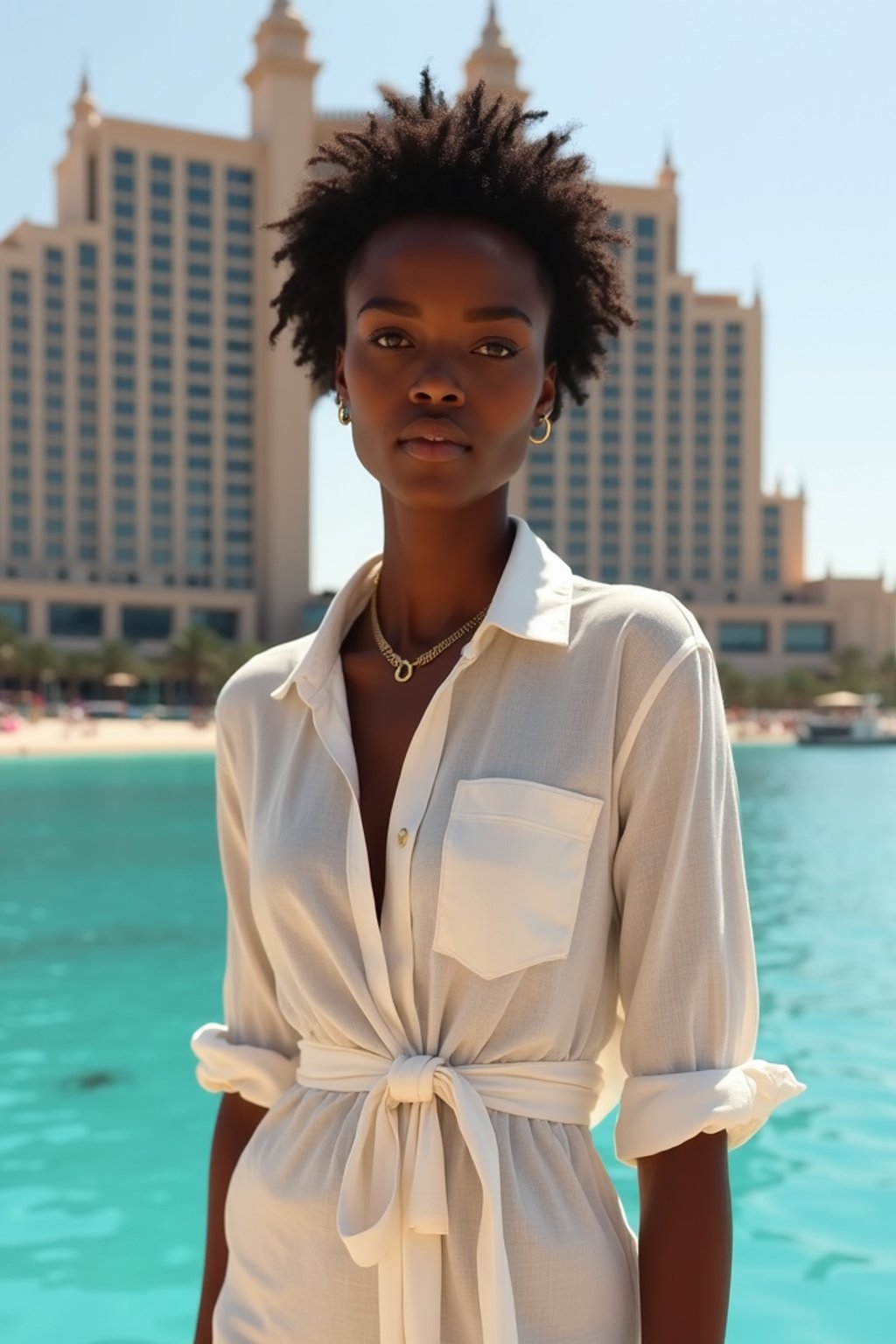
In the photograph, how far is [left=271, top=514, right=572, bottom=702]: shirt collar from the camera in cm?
160

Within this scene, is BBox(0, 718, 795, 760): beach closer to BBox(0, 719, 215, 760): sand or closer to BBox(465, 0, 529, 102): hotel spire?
BBox(0, 719, 215, 760): sand

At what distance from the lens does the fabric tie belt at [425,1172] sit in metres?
1.43

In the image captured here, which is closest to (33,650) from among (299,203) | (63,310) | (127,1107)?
(63,310)

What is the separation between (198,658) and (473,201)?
6856 centimetres

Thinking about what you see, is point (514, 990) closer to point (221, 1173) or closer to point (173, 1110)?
point (221, 1173)

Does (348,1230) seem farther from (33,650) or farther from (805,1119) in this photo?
(33,650)

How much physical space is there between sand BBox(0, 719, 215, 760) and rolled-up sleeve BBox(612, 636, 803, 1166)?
38.9 metres

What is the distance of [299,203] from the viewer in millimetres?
2010

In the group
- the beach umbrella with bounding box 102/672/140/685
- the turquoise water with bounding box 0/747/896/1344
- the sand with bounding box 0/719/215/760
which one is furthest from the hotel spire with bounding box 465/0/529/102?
the turquoise water with bounding box 0/747/896/1344

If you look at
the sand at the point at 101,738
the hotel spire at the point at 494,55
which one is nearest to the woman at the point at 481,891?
the sand at the point at 101,738

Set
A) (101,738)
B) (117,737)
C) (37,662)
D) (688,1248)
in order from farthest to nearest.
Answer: (37,662) → (117,737) → (101,738) → (688,1248)

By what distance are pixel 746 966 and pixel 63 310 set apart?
84.2 m

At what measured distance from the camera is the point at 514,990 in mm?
1523

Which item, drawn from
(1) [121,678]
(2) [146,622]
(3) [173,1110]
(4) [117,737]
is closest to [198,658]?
(1) [121,678]
